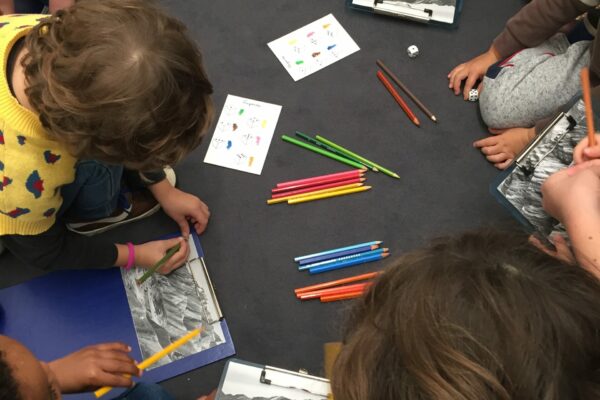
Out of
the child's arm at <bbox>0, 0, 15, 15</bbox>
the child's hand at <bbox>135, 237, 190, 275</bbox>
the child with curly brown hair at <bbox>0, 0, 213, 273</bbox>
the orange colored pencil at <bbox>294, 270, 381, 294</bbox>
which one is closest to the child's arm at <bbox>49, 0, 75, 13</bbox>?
the child's arm at <bbox>0, 0, 15, 15</bbox>

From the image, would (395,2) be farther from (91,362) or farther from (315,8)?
(91,362)

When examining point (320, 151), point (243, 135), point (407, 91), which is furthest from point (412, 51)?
point (243, 135)

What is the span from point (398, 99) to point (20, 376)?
0.93 metres

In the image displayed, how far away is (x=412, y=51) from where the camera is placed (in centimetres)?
122

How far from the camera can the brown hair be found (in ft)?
2.05

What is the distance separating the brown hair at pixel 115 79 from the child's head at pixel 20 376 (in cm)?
27

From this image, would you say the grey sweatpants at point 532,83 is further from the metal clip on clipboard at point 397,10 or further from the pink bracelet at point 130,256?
the pink bracelet at point 130,256

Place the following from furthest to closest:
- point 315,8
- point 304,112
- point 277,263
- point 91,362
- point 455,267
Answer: point 315,8 < point 304,112 < point 277,263 < point 91,362 < point 455,267

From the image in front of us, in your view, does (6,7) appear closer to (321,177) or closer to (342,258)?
(321,177)

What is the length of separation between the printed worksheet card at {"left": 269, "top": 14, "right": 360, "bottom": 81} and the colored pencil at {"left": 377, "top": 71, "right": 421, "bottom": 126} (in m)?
0.11

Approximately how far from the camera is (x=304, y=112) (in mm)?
1184

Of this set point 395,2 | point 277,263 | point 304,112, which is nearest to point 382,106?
point 304,112

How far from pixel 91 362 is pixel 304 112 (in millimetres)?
687

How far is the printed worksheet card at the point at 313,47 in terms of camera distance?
48.4 inches
